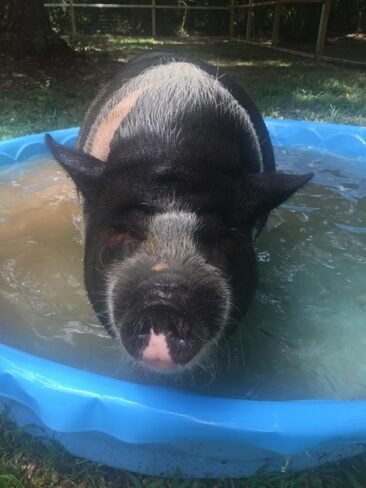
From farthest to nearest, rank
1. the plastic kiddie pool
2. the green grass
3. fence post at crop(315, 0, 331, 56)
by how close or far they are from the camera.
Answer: fence post at crop(315, 0, 331, 56)
the green grass
the plastic kiddie pool

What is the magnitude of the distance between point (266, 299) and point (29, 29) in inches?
370

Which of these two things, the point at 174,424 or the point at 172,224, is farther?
the point at 172,224

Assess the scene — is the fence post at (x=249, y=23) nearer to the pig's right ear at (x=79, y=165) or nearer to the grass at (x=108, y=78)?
the grass at (x=108, y=78)

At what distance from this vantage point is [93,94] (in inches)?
365

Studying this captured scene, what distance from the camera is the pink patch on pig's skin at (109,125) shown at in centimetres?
353

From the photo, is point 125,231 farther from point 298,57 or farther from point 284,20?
point 284,20

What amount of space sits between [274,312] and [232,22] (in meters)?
22.0

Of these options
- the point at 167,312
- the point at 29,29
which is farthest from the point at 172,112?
the point at 29,29

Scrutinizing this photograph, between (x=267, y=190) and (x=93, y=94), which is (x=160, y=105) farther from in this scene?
(x=93, y=94)

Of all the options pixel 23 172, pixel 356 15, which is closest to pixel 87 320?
pixel 23 172

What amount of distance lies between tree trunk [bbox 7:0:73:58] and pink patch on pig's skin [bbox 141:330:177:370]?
10.2m

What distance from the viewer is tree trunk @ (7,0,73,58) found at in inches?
437

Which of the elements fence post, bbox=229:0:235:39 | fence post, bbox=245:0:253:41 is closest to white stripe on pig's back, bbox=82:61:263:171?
fence post, bbox=245:0:253:41

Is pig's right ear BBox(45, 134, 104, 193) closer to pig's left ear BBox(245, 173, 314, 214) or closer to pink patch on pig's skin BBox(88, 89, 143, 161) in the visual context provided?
pink patch on pig's skin BBox(88, 89, 143, 161)
